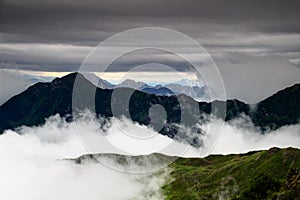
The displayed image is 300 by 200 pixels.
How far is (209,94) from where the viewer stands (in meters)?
83.7

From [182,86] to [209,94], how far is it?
21899 mm

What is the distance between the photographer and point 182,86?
10525cm

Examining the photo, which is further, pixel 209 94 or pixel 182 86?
pixel 182 86
